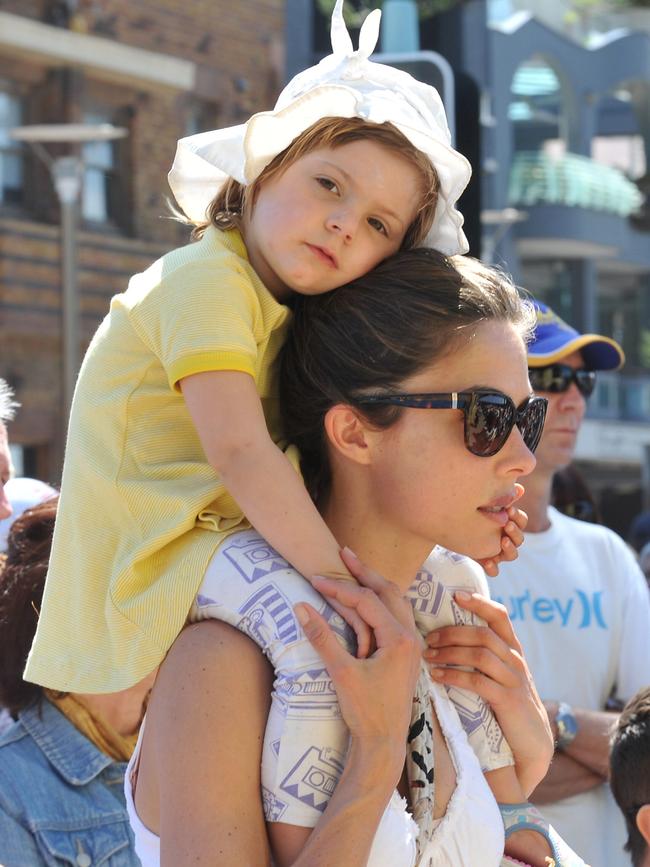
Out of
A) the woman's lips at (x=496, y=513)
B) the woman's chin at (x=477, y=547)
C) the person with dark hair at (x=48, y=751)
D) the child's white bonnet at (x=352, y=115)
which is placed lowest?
the person with dark hair at (x=48, y=751)

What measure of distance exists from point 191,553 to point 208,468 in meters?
0.18

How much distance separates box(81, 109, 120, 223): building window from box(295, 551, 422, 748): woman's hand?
19.8m

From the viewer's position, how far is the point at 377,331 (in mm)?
2668

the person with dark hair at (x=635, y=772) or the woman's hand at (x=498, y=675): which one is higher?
the woman's hand at (x=498, y=675)

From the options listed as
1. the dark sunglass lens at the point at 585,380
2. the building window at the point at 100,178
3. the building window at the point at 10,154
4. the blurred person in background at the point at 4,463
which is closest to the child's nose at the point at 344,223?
the blurred person in background at the point at 4,463

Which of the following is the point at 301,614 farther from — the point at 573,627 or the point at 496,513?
the point at 573,627

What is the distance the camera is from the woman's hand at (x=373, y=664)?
2361 millimetres

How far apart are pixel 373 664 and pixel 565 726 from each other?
7.11 feet

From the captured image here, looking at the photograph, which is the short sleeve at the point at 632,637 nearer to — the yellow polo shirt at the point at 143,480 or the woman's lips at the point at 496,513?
the woman's lips at the point at 496,513

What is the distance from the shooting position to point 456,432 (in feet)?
8.62

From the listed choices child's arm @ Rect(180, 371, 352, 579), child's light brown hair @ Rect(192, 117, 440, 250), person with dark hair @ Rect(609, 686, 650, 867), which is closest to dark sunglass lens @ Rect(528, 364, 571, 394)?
person with dark hair @ Rect(609, 686, 650, 867)

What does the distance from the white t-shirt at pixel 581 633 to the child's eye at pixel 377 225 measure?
2043 mm

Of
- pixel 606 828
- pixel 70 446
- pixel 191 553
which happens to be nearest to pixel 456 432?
pixel 191 553

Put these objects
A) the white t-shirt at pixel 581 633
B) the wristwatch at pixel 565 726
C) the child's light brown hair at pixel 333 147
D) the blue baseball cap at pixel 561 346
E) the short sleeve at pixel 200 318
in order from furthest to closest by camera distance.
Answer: the blue baseball cap at pixel 561 346 < the white t-shirt at pixel 581 633 < the wristwatch at pixel 565 726 < the child's light brown hair at pixel 333 147 < the short sleeve at pixel 200 318
